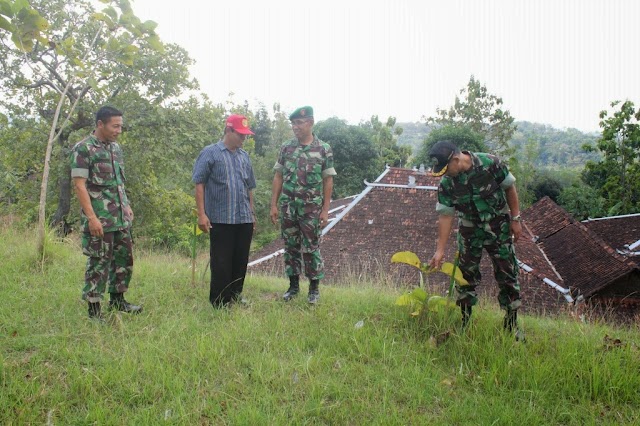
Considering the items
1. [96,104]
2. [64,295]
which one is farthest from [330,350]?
[96,104]

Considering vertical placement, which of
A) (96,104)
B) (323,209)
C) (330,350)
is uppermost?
(96,104)

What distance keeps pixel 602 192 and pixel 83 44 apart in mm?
32391

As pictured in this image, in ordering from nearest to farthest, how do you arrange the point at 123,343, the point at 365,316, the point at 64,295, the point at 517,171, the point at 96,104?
the point at 123,343 < the point at 365,316 < the point at 64,295 < the point at 96,104 < the point at 517,171

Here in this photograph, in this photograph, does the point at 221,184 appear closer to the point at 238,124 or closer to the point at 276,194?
the point at 238,124

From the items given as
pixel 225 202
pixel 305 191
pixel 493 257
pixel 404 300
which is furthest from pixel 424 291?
pixel 225 202

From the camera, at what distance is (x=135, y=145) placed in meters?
16.4

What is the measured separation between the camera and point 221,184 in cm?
404

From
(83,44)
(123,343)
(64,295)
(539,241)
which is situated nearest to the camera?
(123,343)

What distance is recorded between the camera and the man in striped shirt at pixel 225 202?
4.00m

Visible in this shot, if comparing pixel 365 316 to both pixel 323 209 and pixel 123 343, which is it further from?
pixel 123 343

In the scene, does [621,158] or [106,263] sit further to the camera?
[621,158]

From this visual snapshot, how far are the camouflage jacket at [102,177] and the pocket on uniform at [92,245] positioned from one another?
7cm

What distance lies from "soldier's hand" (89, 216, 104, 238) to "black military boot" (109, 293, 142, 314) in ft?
2.24

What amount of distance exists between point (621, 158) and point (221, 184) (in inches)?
1328
